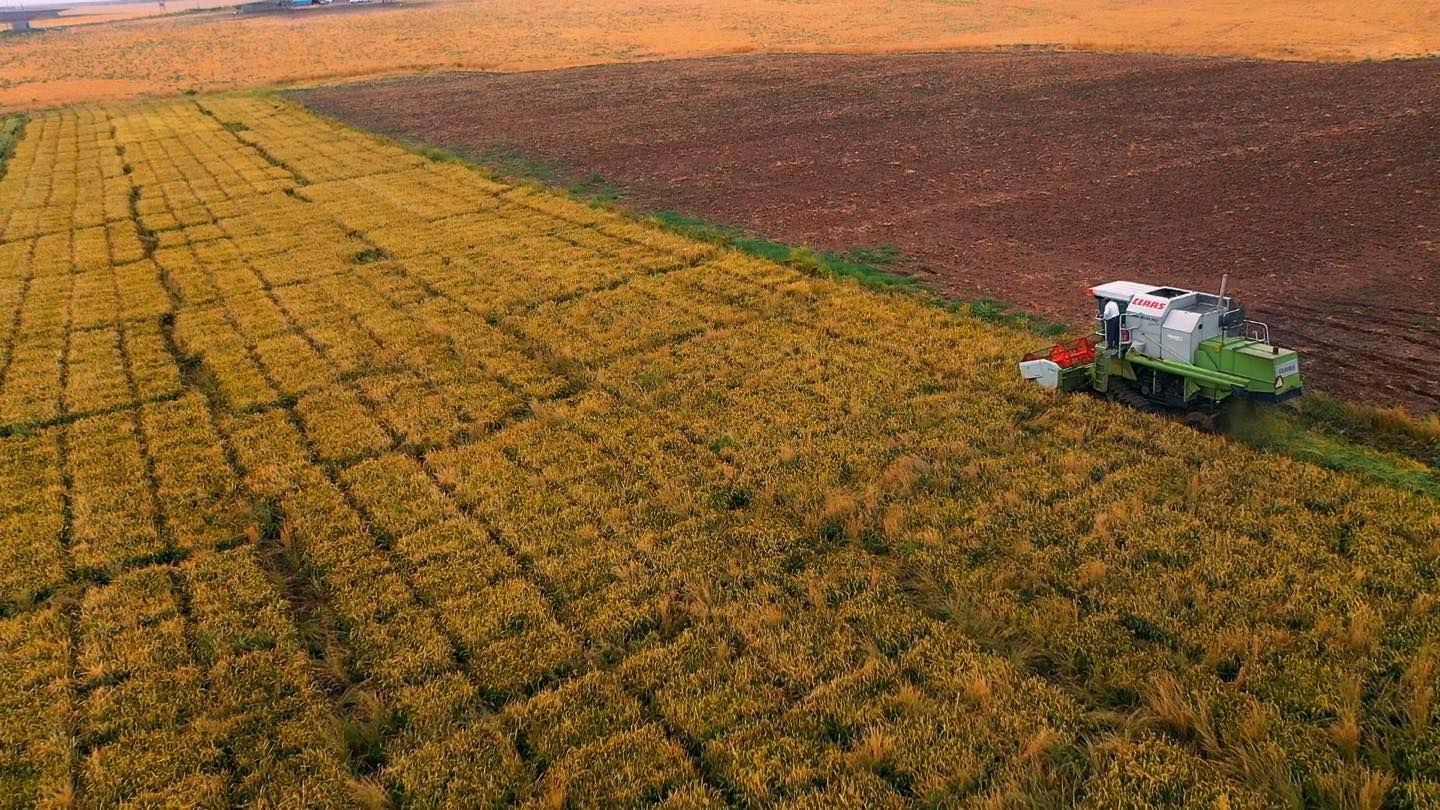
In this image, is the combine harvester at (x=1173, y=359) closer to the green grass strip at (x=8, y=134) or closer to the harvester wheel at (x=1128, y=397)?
the harvester wheel at (x=1128, y=397)

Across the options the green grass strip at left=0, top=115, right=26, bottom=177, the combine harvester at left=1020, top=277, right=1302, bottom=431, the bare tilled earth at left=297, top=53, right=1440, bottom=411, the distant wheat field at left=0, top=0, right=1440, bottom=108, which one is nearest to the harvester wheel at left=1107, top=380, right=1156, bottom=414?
the combine harvester at left=1020, top=277, right=1302, bottom=431

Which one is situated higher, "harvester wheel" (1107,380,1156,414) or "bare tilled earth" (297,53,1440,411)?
"bare tilled earth" (297,53,1440,411)

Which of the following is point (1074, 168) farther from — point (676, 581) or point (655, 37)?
point (655, 37)

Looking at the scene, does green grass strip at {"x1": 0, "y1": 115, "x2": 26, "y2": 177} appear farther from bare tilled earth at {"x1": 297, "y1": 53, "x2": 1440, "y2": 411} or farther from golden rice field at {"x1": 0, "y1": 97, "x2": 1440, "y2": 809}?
golden rice field at {"x1": 0, "y1": 97, "x2": 1440, "y2": 809}

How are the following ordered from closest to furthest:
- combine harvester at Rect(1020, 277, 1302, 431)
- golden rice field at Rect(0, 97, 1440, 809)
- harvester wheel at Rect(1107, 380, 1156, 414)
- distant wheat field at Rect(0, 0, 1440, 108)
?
golden rice field at Rect(0, 97, 1440, 809), combine harvester at Rect(1020, 277, 1302, 431), harvester wheel at Rect(1107, 380, 1156, 414), distant wheat field at Rect(0, 0, 1440, 108)

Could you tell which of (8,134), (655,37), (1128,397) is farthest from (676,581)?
(655,37)

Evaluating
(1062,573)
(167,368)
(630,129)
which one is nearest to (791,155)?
(630,129)

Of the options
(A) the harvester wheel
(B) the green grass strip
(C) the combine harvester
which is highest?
(B) the green grass strip
